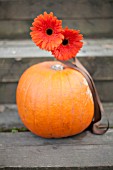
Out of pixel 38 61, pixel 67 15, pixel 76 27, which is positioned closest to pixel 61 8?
pixel 67 15

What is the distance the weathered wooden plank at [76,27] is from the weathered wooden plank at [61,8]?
0.05 m

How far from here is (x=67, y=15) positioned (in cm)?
254

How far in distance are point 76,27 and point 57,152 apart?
4.51 feet

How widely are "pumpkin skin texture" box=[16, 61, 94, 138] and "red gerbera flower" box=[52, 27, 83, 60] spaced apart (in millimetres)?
99

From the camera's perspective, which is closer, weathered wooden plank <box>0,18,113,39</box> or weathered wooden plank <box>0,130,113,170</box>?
weathered wooden plank <box>0,130,113,170</box>

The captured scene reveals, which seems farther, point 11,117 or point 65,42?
point 11,117

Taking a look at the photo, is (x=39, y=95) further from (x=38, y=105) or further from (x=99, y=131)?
(x=99, y=131)

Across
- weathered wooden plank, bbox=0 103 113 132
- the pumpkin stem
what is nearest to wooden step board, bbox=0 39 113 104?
weathered wooden plank, bbox=0 103 113 132

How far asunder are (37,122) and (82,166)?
37cm

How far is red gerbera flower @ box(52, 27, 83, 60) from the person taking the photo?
158cm

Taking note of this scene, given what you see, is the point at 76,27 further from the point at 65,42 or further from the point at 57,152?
the point at 57,152

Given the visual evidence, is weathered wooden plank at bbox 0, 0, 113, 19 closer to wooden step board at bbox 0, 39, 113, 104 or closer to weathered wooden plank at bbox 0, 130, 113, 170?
wooden step board at bbox 0, 39, 113, 104

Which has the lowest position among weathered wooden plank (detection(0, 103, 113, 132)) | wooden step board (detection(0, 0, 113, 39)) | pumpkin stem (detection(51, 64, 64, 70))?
weathered wooden plank (detection(0, 103, 113, 132))

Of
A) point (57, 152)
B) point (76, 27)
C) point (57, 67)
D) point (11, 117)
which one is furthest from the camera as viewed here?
point (76, 27)
